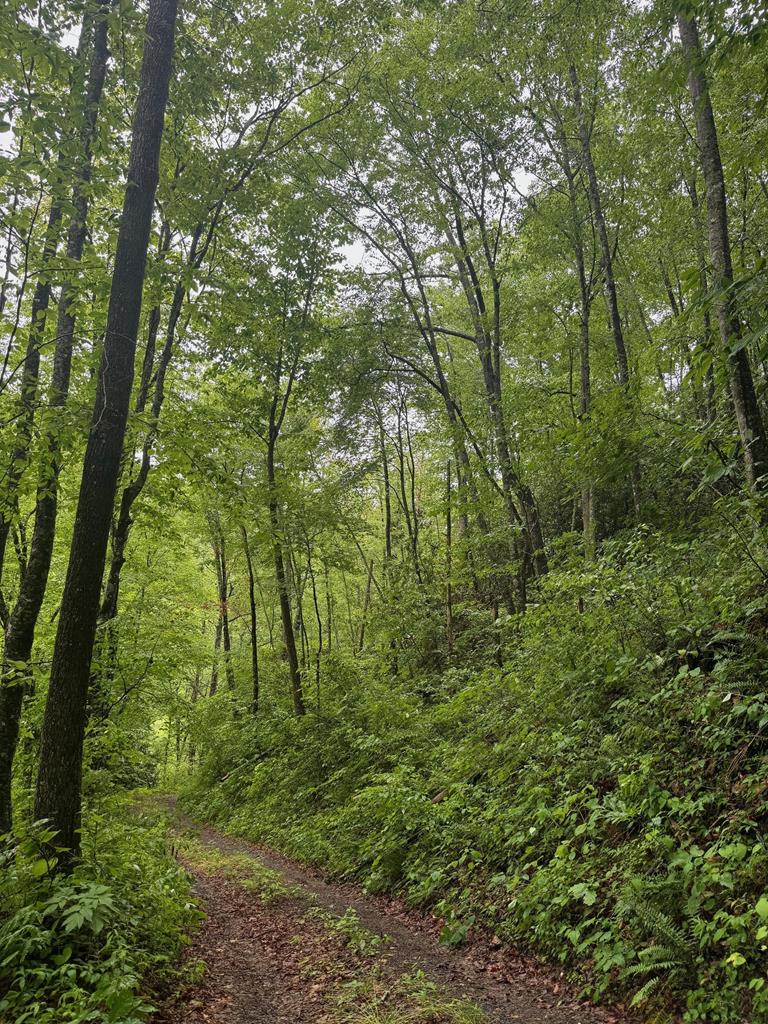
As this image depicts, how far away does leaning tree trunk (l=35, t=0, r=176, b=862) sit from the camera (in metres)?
4.95

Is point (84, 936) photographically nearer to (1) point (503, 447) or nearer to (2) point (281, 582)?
(1) point (503, 447)

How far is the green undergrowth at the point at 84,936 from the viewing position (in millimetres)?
3646

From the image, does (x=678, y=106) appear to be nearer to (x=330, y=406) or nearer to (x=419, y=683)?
→ (x=330, y=406)

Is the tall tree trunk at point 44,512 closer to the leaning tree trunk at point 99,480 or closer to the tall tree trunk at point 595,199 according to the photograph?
the leaning tree trunk at point 99,480

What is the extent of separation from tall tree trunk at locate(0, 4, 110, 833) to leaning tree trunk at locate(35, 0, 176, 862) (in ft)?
2.19

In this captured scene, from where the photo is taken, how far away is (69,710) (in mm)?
4961

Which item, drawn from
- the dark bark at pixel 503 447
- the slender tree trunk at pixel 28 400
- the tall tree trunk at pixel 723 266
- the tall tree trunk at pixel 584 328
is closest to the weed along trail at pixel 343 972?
the slender tree trunk at pixel 28 400

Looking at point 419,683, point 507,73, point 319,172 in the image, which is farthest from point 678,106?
point 419,683

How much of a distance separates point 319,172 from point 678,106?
8.06m

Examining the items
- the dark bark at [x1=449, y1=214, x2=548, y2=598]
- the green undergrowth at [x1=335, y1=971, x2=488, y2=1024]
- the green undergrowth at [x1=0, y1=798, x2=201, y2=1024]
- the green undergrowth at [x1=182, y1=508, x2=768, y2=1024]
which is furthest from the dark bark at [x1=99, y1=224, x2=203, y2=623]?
the green undergrowth at [x1=335, y1=971, x2=488, y2=1024]

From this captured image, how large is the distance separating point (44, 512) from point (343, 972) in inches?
229

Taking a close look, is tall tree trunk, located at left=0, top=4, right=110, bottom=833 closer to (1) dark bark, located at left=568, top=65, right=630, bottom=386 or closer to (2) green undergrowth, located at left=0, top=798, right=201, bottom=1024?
(2) green undergrowth, located at left=0, top=798, right=201, bottom=1024

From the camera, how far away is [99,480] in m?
5.14

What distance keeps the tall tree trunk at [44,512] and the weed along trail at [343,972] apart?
9.41 feet
